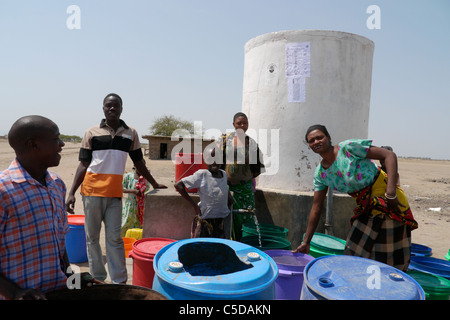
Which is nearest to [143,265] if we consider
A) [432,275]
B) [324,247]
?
[324,247]

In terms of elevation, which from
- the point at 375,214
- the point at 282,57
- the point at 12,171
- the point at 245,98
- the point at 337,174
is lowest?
the point at 375,214

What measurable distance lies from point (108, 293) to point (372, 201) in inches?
78.9

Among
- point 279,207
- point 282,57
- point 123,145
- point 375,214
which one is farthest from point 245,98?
point 375,214

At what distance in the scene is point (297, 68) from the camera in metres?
4.32

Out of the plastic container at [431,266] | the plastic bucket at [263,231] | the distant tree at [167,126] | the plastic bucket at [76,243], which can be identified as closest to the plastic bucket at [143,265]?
the plastic bucket at [263,231]

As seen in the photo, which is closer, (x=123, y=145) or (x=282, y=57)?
(x=123, y=145)

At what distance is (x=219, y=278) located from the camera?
1.60m

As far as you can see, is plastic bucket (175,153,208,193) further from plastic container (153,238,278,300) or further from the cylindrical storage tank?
plastic container (153,238,278,300)

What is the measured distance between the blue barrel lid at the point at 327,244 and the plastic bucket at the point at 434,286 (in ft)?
2.30

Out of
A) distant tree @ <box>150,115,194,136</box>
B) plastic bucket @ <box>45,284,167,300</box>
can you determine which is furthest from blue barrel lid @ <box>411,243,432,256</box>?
distant tree @ <box>150,115,194,136</box>

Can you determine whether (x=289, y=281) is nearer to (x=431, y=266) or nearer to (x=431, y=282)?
(x=431, y=282)
